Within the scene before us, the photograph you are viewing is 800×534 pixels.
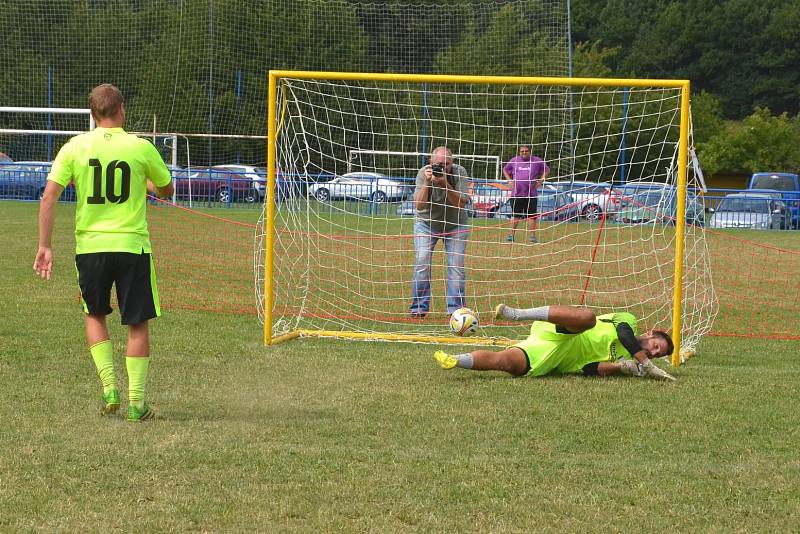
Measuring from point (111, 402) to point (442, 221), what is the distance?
4.81 m

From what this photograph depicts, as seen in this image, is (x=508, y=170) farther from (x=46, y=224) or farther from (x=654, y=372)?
(x=46, y=224)

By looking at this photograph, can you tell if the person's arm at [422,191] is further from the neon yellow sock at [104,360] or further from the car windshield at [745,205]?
the car windshield at [745,205]

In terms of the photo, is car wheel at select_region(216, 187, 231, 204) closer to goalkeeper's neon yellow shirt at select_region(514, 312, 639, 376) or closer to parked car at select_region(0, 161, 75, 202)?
parked car at select_region(0, 161, 75, 202)

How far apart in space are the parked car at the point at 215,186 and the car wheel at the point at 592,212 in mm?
15495

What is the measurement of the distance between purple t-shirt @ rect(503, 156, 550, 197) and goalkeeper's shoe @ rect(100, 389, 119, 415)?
9833 mm

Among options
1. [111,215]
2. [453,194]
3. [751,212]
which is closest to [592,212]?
[453,194]

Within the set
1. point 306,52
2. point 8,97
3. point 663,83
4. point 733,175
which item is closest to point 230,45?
point 306,52

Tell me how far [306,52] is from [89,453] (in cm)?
2638

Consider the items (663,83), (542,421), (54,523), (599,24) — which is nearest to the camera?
(54,523)

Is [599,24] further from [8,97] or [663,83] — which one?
[663,83]

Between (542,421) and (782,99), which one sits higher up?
(782,99)

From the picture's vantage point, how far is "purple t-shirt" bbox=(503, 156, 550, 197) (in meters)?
15.8

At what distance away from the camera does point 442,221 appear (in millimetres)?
10234

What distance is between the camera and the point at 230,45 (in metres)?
32.8
